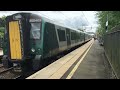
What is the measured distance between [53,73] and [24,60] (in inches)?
138

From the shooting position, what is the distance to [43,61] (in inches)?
576

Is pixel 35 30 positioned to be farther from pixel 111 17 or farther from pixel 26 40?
pixel 111 17

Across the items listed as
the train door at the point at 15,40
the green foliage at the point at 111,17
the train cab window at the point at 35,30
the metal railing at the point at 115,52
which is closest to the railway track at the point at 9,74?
the train door at the point at 15,40

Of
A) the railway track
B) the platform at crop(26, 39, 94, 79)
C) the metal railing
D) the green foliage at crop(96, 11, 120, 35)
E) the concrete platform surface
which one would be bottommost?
the railway track

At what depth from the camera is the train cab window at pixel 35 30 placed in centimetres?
1434

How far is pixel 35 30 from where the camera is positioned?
1444cm

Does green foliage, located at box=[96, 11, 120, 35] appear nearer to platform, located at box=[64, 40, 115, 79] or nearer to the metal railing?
platform, located at box=[64, 40, 115, 79]

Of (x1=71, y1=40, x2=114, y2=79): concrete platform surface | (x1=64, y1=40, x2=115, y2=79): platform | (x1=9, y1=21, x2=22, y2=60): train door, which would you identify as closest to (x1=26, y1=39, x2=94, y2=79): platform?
(x1=64, y1=40, x2=115, y2=79): platform

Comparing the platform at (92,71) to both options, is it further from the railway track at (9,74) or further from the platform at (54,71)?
the railway track at (9,74)

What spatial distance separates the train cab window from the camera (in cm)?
1434
